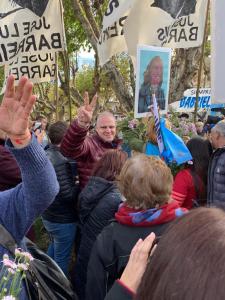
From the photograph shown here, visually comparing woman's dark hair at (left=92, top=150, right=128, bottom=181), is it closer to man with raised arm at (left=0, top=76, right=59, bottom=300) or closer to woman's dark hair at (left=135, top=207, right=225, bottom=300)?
man with raised arm at (left=0, top=76, right=59, bottom=300)

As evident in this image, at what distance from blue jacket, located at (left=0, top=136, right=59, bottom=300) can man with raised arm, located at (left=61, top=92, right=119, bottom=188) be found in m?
1.95

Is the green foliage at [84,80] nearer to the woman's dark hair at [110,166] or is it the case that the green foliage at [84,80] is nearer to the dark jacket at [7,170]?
the dark jacket at [7,170]

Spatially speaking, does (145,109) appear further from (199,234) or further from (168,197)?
(199,234)

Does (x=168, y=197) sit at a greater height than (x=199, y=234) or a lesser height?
lesser

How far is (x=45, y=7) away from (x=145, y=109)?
2.30 m

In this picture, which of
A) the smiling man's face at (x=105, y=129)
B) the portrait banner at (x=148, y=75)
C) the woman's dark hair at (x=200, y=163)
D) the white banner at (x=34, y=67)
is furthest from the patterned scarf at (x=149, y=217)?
the white banner at (x=34, y=67)

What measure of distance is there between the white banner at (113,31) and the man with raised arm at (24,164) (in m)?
3.98

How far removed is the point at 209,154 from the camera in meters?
3.54

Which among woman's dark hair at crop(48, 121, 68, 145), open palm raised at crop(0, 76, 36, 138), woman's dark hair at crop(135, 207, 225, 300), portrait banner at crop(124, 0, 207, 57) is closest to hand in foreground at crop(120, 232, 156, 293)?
woman's dark hair at crop(135, 207, 225, 300)

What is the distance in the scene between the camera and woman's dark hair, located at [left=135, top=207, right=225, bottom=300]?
2.49ft

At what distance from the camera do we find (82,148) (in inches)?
152

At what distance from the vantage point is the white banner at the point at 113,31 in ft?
17.3

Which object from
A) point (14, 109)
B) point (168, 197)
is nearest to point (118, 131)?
point (168, 197)

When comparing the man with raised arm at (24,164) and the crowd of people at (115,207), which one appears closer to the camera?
the crowd of people at (115,207)
